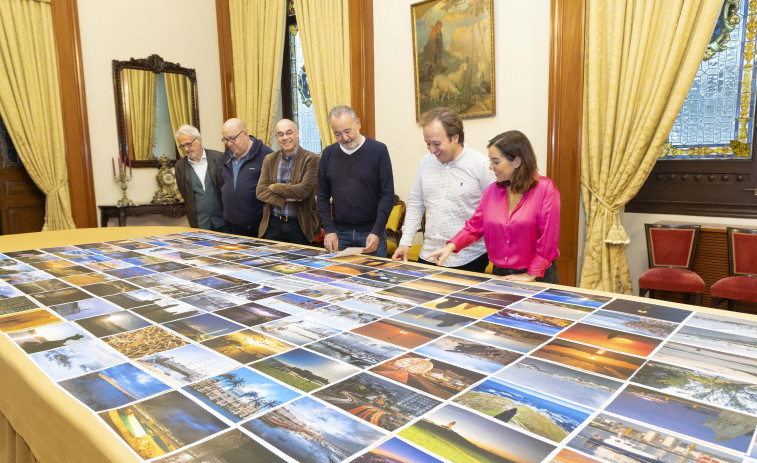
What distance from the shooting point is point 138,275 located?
7.22ft

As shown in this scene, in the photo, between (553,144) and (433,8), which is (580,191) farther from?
(433,8)

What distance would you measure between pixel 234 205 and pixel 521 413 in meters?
3.22

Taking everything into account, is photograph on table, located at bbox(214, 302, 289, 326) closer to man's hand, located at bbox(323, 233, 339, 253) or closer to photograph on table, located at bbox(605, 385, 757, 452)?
photograph on table, located at bbox(605, 385, 757, 452)

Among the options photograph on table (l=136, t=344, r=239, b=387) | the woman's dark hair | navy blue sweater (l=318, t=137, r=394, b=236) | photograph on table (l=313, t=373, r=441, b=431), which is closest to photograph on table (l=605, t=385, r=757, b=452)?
photograph on table (l=313, t=373, r=441, b=431)

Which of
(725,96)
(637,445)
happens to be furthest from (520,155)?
(725,96)

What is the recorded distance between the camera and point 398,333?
139cm

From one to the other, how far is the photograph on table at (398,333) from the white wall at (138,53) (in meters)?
5.36

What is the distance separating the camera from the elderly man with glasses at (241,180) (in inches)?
150

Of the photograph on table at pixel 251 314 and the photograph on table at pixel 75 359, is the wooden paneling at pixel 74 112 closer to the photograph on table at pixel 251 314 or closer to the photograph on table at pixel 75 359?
the photograph on table at pixel 251 314

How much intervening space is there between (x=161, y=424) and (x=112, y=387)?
23 cm

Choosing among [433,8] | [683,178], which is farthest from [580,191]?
[433,8]

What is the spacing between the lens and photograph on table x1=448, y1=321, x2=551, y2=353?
4.24 ft

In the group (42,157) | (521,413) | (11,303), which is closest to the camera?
(521,413)

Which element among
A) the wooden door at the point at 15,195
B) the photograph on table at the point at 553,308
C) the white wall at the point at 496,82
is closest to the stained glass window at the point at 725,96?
the white wall at the point at 496,82
